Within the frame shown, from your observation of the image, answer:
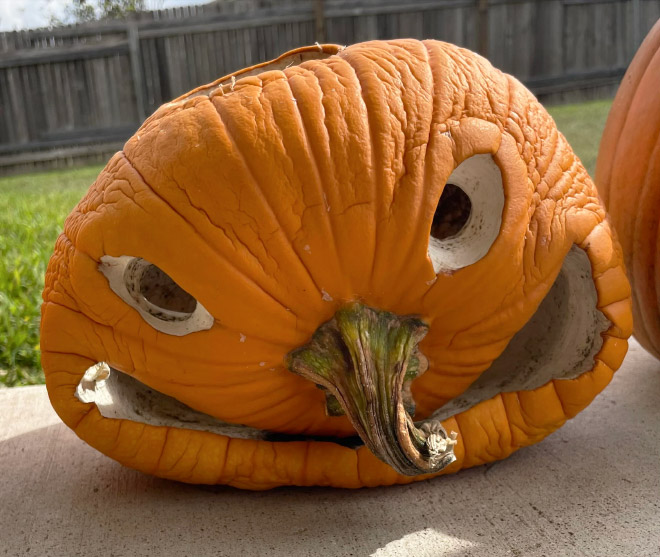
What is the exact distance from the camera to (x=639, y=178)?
64.9 inches

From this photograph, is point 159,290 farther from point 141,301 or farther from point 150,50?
point 150,50

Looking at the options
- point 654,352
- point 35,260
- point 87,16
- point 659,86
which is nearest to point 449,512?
point 654,352

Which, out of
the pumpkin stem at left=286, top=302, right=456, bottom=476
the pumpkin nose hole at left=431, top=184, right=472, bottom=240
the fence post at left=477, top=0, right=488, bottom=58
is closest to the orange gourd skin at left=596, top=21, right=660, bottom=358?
the pumpkin nose hole at left=431, top=184, right=472, bottom=240

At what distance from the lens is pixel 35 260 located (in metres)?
3.33

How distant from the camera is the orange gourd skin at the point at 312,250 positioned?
46.0 inches

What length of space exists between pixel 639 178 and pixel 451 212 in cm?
46

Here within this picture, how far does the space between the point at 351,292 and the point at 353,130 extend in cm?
26

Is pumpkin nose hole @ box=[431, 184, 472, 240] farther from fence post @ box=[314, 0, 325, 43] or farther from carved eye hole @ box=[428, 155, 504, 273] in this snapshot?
fence post @ box=[314, 0, 325, 43]

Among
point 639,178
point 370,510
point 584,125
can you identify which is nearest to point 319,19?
point 584,125

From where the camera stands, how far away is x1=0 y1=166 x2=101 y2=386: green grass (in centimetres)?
245

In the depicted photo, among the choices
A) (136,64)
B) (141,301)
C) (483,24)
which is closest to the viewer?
(141,301)

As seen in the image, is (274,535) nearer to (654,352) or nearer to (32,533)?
(32,533)

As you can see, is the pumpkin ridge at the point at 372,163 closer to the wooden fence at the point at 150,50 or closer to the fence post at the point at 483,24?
the wooden fence at the point at 150,50

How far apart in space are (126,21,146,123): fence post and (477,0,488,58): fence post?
3.76 m
